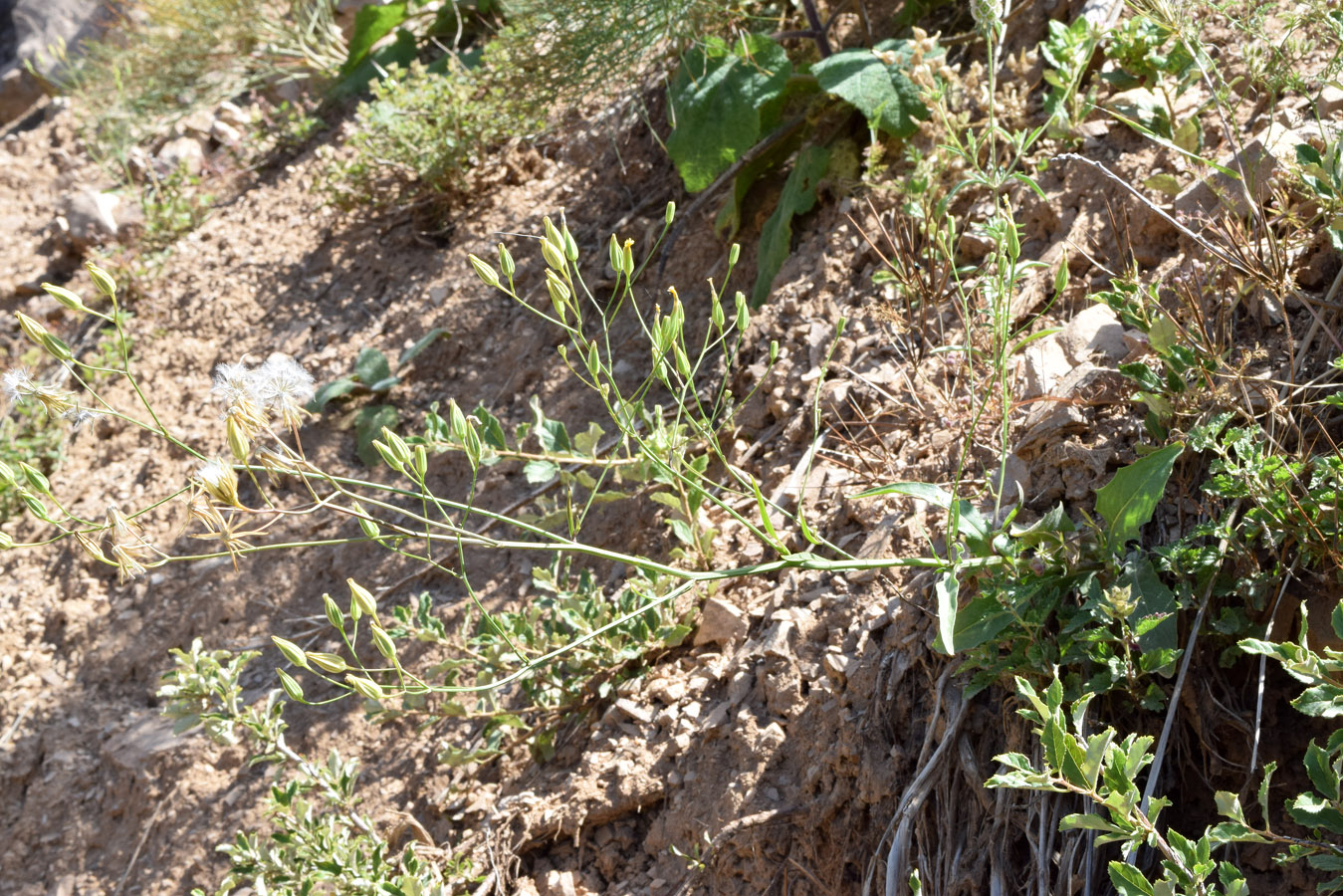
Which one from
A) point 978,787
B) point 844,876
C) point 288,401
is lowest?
point 844,876

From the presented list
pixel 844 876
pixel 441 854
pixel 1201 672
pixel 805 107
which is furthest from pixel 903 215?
pixel 441 854

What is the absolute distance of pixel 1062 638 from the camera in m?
1.33

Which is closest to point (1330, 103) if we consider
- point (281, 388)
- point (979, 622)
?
point (979, 622)

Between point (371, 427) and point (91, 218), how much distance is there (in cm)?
262

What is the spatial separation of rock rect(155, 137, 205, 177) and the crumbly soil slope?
1.08m

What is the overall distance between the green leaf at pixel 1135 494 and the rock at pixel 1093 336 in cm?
44

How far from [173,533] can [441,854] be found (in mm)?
1703

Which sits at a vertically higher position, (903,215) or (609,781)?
(903,215)

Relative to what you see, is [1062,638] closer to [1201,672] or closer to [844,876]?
[1201,672]

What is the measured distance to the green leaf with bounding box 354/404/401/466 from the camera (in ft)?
9.86

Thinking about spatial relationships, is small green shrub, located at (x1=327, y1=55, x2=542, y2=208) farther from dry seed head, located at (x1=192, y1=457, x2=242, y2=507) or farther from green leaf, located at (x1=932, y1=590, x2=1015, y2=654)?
green leaf, located at (x1=932, y1=590, x2=1015, y2=654)

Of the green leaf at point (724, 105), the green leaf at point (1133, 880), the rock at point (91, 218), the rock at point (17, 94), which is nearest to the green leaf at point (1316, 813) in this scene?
the green leaf at point (1133, 880)

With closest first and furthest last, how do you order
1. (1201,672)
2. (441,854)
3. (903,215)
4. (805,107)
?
1. (1201,672)
2. (441,854)
3. (903,215)
4. (805,107)

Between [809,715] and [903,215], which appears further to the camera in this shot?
[903,215]
